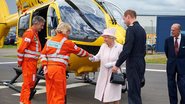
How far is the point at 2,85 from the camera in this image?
1149cm

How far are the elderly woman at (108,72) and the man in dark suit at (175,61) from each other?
146 centimetres

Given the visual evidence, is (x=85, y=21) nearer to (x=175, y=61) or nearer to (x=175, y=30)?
(x=175, y=30)

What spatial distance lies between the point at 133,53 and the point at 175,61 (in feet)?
5.00

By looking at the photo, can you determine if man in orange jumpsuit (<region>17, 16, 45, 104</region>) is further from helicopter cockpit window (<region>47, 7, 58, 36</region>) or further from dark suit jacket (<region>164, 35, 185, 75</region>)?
dark suit jacket (<region>164, 35, 185, 75</region>)

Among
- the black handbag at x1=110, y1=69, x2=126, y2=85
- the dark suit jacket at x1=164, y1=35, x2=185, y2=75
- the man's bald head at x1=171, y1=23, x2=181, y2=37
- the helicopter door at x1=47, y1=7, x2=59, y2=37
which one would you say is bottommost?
the black handbag at x1=110, y1=69, x2=126, y2=85

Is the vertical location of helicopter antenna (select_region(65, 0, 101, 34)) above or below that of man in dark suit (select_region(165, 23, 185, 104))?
above

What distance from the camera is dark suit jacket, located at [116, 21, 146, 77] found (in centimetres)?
656

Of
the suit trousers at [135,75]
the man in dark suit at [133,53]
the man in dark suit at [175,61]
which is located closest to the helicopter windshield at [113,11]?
the man in dark suit at [175,61]

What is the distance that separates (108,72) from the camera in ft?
22.7

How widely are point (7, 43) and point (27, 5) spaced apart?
29.9 m

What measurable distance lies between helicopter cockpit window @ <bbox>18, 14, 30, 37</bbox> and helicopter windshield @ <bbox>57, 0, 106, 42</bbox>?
157 centimetres

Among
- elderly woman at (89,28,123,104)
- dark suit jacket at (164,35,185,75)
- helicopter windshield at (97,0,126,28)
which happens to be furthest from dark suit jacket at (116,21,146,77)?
helicopter windshield at (97,0,126,28)

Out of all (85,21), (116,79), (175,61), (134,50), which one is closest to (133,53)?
(134,50)

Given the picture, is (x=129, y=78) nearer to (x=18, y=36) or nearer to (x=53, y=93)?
(x=53, y=93)
